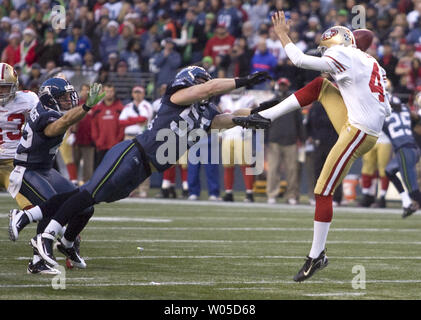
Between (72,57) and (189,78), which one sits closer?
(189,78)

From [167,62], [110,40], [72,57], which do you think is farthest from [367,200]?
[72,57]

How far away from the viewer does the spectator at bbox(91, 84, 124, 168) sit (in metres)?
15.1

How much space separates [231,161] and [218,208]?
81.7 inches

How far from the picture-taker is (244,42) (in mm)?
16406

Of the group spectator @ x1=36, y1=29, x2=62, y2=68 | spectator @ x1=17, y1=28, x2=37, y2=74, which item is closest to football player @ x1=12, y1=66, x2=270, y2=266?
spectator @ x1=36, y1=29, x2=62, y2=68

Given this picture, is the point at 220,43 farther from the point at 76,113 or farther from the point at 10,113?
the point at 76,113

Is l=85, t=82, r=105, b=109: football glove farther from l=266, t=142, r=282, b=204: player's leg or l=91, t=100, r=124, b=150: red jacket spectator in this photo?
l=91, t=100, r=124, b=150: red jacket spectator

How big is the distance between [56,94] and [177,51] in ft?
34.0

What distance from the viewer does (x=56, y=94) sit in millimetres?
7043

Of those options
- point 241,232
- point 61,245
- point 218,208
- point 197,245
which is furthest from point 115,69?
point 61,245

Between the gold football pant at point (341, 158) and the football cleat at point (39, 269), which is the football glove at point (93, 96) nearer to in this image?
the football cleat at point (39, 269)

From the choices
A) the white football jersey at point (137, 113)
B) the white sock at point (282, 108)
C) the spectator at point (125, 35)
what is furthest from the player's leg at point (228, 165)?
the white sock at point (282, 108)

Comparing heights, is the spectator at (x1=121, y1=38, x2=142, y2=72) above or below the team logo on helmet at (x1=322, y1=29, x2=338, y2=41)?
above

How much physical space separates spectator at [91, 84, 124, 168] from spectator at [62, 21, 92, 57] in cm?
315
